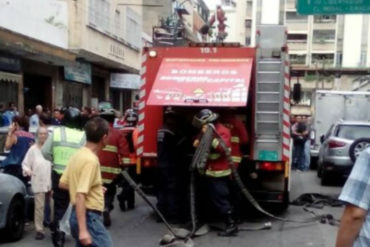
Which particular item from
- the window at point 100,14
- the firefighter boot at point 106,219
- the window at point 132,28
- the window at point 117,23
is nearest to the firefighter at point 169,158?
the firefighter boot at point 106,219

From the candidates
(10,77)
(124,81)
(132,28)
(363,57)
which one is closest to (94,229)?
(10,77)

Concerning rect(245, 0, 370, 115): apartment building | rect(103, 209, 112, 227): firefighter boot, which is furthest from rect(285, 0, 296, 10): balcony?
rect(103, 209, 112, 227): firefighter boot

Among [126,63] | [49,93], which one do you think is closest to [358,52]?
[126,63]

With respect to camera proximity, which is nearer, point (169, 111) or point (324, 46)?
point (169, 111)

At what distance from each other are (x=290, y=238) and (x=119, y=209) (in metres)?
3.24

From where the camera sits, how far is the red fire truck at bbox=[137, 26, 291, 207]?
28.0ft

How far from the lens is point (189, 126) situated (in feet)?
30.1

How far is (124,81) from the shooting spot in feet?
113

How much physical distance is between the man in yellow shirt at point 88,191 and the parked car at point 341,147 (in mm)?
9694

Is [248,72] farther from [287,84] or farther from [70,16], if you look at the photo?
[70,16]

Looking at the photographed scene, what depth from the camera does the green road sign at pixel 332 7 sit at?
12625mm

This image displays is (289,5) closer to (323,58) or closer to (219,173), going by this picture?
(323,58)

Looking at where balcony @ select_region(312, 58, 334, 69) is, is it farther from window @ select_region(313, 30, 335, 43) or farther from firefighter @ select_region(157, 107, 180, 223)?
firefighter @ select_region(157, 107, 180, 223)

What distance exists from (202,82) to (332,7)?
17.9 ft
